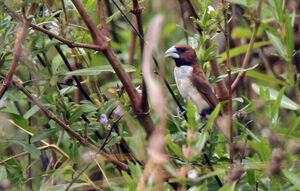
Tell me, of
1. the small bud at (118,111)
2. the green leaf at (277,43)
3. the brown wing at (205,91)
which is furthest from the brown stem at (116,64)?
the green leaf at (277,43)

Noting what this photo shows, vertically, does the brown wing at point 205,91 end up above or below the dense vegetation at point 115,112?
below

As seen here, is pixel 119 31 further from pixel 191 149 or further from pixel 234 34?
pixel 191 149

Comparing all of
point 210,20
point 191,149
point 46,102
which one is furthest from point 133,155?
point 191,149

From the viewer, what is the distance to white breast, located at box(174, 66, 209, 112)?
9.26 feet

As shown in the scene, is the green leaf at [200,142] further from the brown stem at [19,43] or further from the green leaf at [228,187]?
the brown stem at [19,43]

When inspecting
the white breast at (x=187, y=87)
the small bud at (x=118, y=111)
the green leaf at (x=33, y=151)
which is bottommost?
the white breast at (x=187, y=87)

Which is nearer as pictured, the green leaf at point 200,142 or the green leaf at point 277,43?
the green leaf at point 200,142

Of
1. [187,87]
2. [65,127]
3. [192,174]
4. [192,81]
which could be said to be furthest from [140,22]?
[192,81]

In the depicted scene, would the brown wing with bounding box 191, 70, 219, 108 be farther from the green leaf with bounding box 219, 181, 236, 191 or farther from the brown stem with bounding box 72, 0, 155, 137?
the green leaf with bounding box 219, 181, 236, 191

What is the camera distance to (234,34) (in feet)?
13.5

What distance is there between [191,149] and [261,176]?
727 mm

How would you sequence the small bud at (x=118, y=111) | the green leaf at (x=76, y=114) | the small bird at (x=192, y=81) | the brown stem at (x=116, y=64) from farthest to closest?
the small bird at (x=192, y=81), the small bud at (x=118, y=111), the green leaf at (x=76, y=114), the brown stem at (x=116, y=64)

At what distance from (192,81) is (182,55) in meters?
0.29

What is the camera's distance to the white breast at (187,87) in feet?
9.26
